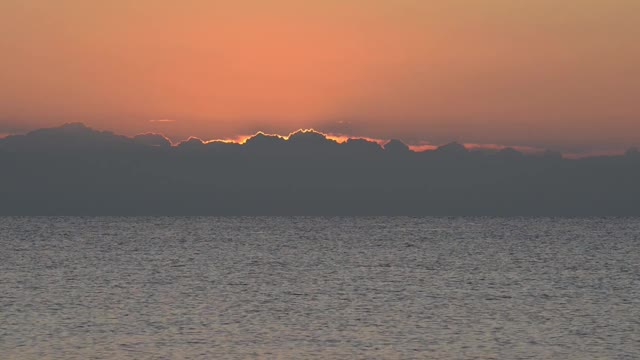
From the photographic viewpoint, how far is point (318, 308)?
77125 mm

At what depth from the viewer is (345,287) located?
9806cm

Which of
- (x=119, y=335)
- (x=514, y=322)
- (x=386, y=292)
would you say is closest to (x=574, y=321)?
(x=514, y=322)

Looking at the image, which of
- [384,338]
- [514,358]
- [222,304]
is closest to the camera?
[514,358]

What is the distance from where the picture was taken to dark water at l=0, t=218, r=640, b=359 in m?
56.1

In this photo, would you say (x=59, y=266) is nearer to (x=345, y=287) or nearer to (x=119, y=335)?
(x=345, y=287)

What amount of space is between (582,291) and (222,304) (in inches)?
1395

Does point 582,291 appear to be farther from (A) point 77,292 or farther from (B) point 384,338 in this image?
(A) point 77,292

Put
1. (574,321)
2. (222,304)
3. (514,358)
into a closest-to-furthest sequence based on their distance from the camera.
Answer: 1. (514,358)
2. (574,321)
3. (222,304)

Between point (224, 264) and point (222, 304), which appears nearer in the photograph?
point (222, 304)

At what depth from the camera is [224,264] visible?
13600 centimetres

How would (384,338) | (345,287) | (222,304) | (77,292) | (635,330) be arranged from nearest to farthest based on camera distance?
(384,338), (635,330), (222,304), (77,292), (345,287)

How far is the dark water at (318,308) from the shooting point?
2210 inches

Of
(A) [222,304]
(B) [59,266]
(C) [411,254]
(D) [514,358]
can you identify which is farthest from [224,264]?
(D) [514,358]

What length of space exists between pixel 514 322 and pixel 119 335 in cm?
2628
